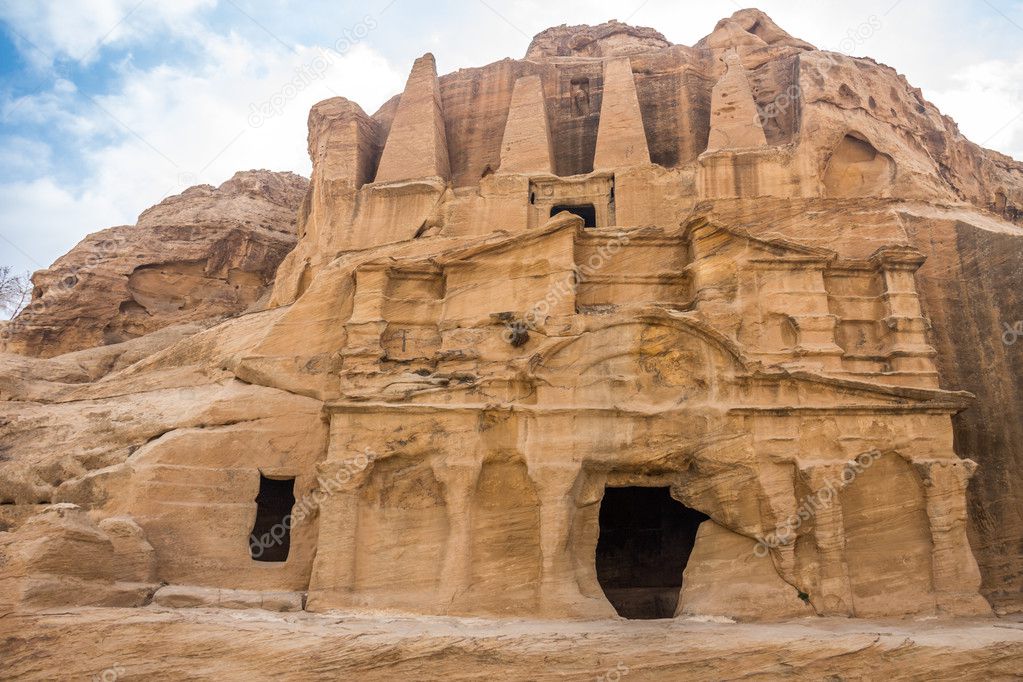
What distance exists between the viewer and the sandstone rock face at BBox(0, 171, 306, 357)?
2372cm

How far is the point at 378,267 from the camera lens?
15.7 metres

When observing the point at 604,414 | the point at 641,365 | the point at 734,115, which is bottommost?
the point at 604,414

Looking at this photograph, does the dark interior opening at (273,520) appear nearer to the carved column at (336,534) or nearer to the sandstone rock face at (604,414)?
the sandstone rock face at (604,414)

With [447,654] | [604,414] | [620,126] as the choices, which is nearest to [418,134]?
[620,126]

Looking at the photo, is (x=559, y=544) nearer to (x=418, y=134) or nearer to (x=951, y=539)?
(x=951, y=539)

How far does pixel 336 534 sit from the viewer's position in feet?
41.9

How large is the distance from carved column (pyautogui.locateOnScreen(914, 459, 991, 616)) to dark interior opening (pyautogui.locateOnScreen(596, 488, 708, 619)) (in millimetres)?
5019

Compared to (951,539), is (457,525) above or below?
above

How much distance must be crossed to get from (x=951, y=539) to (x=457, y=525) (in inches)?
314

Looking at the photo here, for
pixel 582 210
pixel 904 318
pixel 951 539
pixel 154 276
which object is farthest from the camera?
pixel 154 276

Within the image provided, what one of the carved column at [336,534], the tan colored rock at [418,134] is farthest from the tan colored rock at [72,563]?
the tan colored rock at [418,134]

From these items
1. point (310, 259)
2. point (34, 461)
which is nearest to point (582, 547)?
point (34, 461)

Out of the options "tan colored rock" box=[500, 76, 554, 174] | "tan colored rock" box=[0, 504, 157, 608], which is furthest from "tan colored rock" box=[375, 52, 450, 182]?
"tan colored rock" box=[0, 504, 157, 608]
